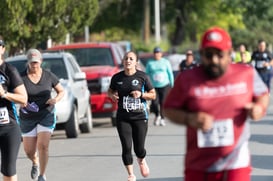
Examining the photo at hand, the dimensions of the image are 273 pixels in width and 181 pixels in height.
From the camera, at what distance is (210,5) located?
69.4m

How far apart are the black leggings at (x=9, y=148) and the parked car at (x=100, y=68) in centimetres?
1064

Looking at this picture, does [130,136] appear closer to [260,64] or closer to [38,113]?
[38,113]

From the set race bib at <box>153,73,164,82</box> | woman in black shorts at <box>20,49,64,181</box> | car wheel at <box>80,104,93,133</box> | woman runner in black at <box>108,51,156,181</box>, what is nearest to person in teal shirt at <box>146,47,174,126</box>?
race bib at <box>153,73,164,82</box>

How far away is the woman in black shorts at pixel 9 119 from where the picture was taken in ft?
28.9

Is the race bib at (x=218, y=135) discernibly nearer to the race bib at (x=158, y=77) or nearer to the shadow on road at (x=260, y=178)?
the shadow on road at (x=260, y=178)

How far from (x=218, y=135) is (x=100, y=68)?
572 inches

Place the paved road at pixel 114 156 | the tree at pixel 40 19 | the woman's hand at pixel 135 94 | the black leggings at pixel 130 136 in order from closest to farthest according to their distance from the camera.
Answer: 1. the black leggings at pixel 130 136
2. the woman's hand at pixel 135 94
3. the paved road at pixel 114 156
4. the tree at pixel 40 19

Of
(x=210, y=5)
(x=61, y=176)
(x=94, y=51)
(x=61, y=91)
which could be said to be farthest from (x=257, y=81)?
(x=210, y=5)

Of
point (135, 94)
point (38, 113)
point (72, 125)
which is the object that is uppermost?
point (135, 94)

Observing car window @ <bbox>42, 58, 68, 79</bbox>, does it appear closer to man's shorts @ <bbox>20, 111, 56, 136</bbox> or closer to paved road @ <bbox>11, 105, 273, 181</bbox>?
paved road @ <bbox>11, 105, 273, 181</bbox>

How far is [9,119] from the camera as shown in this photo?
8961 millimetres

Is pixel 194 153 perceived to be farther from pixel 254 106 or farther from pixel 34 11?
pixel 34 11

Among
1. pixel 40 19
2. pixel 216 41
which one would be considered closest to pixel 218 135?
pixel 216 41

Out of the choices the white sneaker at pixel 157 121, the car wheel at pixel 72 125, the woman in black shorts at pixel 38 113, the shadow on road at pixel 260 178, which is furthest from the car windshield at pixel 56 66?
the shadow on road at pixel 260 178
